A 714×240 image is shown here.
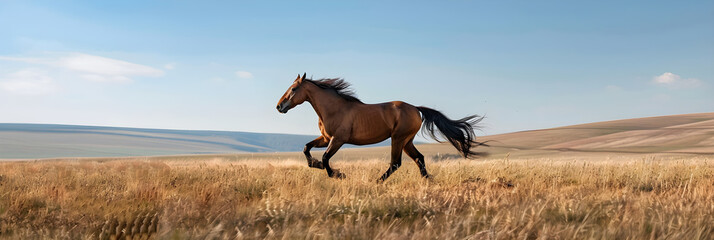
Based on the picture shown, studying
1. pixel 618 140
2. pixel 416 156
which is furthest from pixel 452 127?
pixel 618 140

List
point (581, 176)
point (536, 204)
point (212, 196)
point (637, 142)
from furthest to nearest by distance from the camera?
point (637, 142) → point (581, 176) → point (212, 196) → point (536, 204)

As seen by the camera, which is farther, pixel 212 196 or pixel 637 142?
pixel 637 142

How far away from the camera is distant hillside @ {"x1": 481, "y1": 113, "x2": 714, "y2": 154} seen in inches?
1709

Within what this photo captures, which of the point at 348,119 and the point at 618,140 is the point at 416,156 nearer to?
the point at 348,119

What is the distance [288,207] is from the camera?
495 cm

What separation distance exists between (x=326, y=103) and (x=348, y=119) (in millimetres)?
495

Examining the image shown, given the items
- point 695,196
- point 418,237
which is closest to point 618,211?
point 695,196

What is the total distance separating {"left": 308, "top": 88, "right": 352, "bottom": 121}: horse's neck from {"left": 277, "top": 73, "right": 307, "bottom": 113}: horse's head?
174 millimetres

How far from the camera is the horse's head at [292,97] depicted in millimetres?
9023

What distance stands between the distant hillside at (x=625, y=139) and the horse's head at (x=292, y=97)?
25243mm

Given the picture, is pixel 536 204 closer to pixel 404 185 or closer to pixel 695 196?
pixel 695 196

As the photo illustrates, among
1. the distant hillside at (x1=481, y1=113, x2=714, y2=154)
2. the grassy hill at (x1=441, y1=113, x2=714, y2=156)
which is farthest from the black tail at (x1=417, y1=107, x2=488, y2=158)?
the grassy hill at (x1=441, y1=113, x2=714, y2=156)

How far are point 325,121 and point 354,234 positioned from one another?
16.4 feet

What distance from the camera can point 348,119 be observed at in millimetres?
8773
